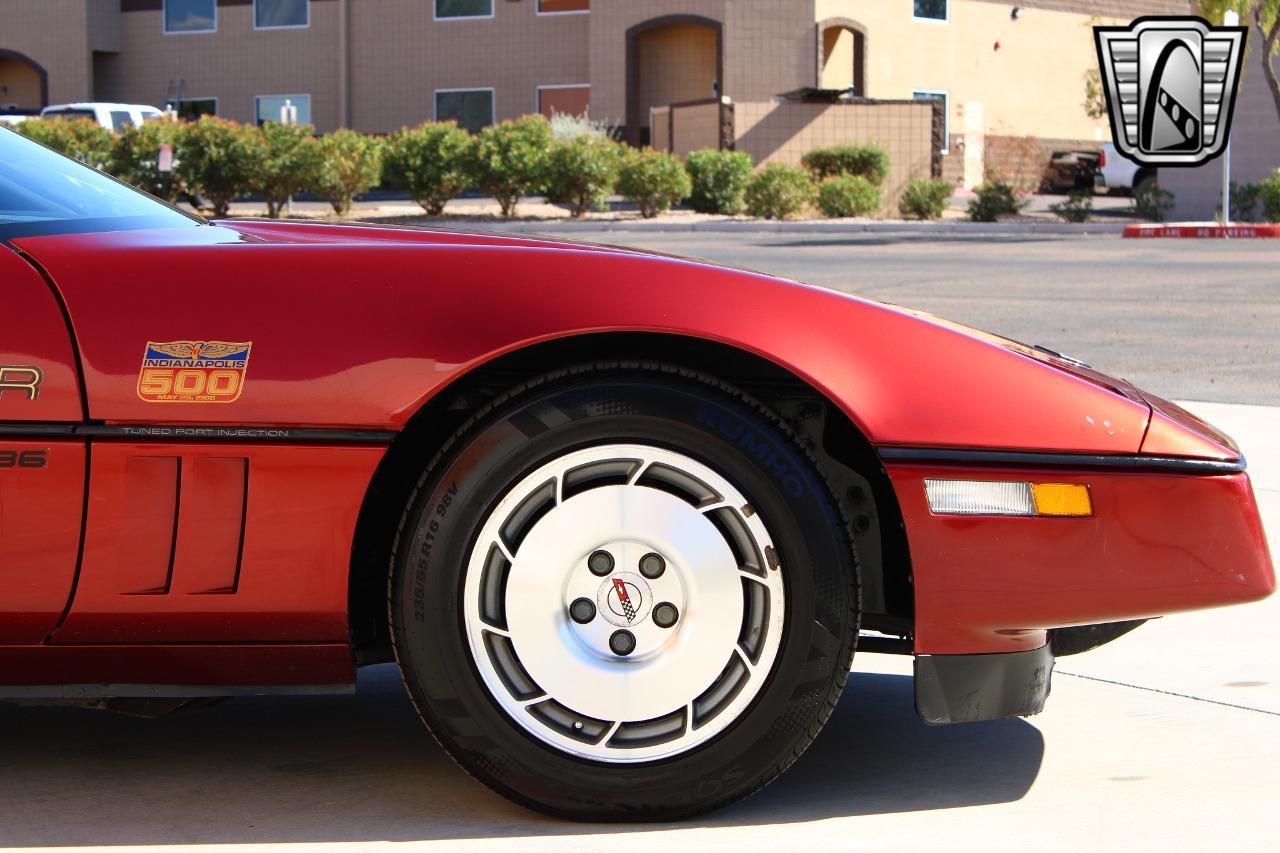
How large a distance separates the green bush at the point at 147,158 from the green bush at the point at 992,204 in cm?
1382

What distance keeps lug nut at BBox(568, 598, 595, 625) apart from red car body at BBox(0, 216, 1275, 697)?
38 centimetres

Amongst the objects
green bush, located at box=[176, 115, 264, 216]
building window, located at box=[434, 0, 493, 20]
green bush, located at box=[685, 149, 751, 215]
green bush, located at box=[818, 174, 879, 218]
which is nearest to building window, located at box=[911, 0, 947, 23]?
building window, located at box=[434, 0, 493, 20]

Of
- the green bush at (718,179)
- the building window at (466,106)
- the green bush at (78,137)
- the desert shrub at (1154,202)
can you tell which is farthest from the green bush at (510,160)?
the building window at (466,106)

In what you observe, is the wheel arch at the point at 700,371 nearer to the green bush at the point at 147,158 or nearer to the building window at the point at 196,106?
the green bush at the point at 147,158

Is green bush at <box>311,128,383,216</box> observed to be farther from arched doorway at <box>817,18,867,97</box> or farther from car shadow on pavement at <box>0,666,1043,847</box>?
car shadow on pavement at <box>0,666,1043,847</box>

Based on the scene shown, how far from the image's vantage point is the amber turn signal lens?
8.87 ft

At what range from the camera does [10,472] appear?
2.62m

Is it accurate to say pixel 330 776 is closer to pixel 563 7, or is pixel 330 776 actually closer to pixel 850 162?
pixel 850 162

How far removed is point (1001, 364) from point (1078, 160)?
40.4m

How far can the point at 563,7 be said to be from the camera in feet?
138

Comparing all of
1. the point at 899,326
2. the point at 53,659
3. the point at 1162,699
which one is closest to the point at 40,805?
the point at 53,659

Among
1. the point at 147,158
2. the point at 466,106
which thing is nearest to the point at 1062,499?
the point at 147,158

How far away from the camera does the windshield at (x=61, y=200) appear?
2912 mm

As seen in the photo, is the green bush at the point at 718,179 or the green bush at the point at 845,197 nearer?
the green bush at the point at 845,197
